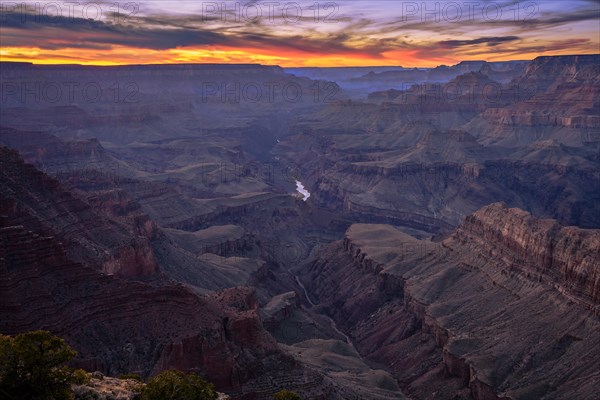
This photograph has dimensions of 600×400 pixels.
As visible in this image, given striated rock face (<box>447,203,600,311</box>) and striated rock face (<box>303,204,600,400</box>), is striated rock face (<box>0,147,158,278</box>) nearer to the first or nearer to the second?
striated rock face (<box>303,204,600,400</box>)

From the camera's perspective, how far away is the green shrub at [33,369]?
27406 millimetres

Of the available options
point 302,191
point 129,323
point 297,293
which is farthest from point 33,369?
point 302,191

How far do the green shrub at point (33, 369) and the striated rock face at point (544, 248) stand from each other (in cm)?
4964

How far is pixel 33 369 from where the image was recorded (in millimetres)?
27719

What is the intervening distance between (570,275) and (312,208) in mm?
91059

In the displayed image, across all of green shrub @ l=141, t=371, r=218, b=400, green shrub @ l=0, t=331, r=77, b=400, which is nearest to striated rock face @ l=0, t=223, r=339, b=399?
green shrub @ l=141, t=371, r=218, b=400

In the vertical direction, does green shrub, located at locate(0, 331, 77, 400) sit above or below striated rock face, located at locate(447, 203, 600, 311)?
above

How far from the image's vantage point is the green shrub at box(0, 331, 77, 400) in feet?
89.9

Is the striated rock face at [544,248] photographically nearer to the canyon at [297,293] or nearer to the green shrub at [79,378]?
the canyon at [297,293]

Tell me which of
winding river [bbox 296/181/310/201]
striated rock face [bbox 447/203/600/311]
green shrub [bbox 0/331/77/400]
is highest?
green shrub [bbox 0/331/77/400]

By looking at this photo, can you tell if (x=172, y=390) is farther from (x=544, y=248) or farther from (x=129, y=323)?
(x=544, y=248)

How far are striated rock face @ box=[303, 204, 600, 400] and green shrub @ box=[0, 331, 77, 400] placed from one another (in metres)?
40.0

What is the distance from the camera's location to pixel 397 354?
73.3m

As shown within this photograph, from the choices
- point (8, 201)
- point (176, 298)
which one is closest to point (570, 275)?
point (176, 298)
